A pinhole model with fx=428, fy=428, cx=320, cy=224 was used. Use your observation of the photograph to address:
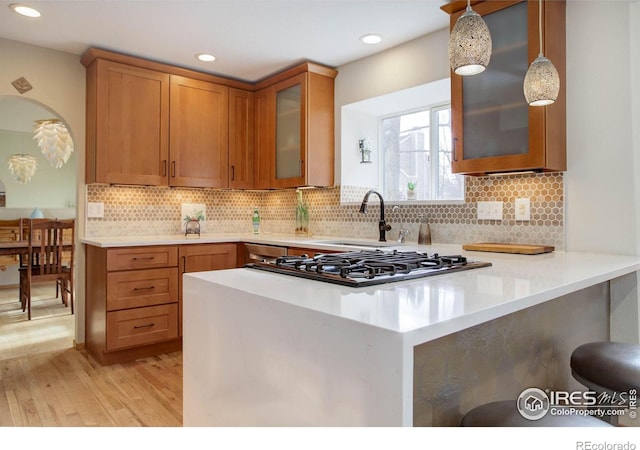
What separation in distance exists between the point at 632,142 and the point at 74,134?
368 cm

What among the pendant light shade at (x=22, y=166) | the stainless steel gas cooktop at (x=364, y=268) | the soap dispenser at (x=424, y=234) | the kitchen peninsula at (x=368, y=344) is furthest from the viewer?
the pendant light shade at (x=22, y=166)

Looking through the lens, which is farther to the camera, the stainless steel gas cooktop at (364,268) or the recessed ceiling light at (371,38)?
the recessed ceiling light at (371,38)

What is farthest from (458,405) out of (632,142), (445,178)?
(445,178)

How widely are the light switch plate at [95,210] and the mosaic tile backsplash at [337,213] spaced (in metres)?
0.04

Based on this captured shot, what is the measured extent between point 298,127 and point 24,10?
6.50 feet

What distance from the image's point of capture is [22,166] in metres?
6.43

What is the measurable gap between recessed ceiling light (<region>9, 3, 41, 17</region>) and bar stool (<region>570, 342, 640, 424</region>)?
337 cm

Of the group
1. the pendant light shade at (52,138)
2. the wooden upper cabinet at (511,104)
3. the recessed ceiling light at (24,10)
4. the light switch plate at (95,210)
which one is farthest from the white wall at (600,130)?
the pendant light shade at (52,138)

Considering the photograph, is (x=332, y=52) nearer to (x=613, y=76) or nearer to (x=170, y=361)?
(x=613, y=76)

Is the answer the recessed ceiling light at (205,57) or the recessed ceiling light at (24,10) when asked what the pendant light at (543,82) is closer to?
the recessed ceiling light at (205,57)

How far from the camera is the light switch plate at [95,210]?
11.2 feet

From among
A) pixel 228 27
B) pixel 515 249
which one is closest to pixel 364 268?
A: pixel 515 249

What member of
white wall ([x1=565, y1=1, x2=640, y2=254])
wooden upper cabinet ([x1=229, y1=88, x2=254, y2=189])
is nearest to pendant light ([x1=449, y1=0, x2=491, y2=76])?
white wall ([x1=565, y1=1, x2=640, y2=254])

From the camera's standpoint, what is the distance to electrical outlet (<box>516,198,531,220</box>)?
2.48 m
